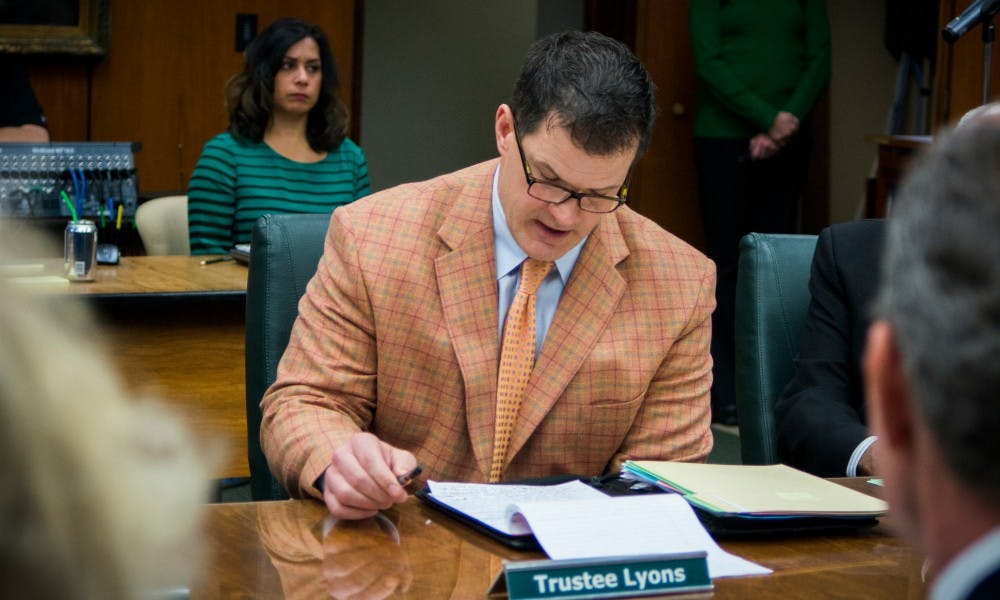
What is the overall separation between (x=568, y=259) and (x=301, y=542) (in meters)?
0.73

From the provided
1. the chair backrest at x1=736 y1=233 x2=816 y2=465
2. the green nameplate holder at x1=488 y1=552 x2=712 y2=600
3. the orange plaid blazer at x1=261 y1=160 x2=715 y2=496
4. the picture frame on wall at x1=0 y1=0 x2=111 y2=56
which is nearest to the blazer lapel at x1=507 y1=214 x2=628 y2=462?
the orange plaid blazer at x1=261 y1=160 x2=715 y2=496

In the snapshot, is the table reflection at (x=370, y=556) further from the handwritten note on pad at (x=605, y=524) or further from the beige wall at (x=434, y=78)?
the beige wall at (x=434, y=78)

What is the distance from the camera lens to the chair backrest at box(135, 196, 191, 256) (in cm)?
405

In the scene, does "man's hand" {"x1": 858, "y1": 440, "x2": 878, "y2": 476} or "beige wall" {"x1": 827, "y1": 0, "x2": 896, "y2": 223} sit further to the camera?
"beige wall" {"x1": 827, "y1": 0, "x2": 896, "y2": 223}

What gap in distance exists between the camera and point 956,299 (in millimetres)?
577

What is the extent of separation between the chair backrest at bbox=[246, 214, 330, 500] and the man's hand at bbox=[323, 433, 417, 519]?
58 cm

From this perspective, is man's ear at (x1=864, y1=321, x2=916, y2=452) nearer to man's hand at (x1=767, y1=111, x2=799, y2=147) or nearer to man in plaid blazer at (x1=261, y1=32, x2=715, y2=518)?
man in plaid blazer at (x1=261, y1=32, x2=715, y2=518)

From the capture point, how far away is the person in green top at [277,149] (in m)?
3.96

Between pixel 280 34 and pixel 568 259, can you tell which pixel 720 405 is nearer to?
pixel 280 34

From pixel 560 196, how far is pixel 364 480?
1.98ft

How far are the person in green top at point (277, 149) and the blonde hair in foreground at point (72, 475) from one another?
3.43 meters

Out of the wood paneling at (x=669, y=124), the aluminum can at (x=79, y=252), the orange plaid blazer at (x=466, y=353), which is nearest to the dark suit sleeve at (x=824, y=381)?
the orange plaid blazer at (x=466, y=353)

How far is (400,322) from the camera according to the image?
194 cm

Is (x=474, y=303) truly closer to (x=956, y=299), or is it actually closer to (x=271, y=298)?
(x=271, y=298)
